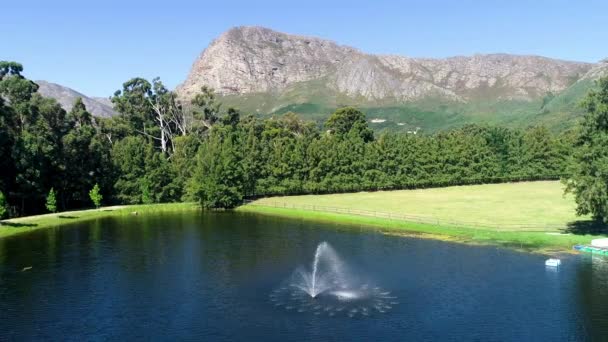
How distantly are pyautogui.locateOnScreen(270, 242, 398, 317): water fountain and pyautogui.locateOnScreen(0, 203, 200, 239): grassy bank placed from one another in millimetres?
53376

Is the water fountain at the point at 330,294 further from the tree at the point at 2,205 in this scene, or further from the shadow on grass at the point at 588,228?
the tree at the point at 2,205

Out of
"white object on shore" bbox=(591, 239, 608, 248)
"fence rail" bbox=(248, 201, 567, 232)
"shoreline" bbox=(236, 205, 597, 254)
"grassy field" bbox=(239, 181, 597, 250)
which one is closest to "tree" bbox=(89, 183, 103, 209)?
"grassy field" bbox=(239, 181, 597, 250)

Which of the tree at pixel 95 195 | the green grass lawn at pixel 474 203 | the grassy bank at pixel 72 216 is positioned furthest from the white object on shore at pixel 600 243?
the tree at pixel 95 195

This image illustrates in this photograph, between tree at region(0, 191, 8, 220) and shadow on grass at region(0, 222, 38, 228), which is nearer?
tree at region(0, 191, 8, 220)

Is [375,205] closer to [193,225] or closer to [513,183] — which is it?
[193,225]

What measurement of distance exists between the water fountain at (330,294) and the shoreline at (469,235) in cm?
2344

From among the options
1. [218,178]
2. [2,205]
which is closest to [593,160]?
[218,178]

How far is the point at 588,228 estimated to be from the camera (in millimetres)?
79000

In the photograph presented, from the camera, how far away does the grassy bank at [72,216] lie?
87875 mm

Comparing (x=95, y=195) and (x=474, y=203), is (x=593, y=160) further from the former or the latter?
(x=95, y=195)

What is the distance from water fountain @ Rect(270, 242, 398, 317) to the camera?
45.8 metres

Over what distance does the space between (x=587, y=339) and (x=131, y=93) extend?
152703 mm

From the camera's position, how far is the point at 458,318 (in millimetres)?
43125

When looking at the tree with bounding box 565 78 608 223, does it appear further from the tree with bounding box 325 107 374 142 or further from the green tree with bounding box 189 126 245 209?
the tree with bounding box 325 107 374 142
